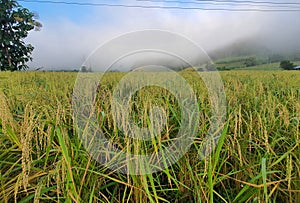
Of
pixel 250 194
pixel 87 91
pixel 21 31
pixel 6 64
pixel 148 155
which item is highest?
pixel 21 31

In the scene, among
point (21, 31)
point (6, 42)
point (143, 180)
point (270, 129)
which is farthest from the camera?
point (21, 31)

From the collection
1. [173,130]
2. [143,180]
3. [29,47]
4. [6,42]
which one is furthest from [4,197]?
[29,47]

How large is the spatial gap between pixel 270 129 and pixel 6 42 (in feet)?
60.9

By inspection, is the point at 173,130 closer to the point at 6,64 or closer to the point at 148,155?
the point at 148,155

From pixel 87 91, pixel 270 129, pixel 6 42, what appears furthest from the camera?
pixel 6 42

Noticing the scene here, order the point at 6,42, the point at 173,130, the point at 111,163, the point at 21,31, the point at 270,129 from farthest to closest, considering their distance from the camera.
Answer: the point at 21,31 → the point at 6,42 → the point at 173,130 → the point at 270,129 → the point at 111,163

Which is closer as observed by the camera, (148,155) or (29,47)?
(148,155)

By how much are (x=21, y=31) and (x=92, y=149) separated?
19077mm

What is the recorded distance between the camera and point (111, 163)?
2.62 feet

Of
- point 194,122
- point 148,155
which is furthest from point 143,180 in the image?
point 194,122

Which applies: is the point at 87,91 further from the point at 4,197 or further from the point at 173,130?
the point at 4,197

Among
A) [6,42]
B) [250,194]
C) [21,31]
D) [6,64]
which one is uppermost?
[21,31]

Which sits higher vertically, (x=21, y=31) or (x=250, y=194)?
(x=21, y=31)

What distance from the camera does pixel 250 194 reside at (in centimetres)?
70
